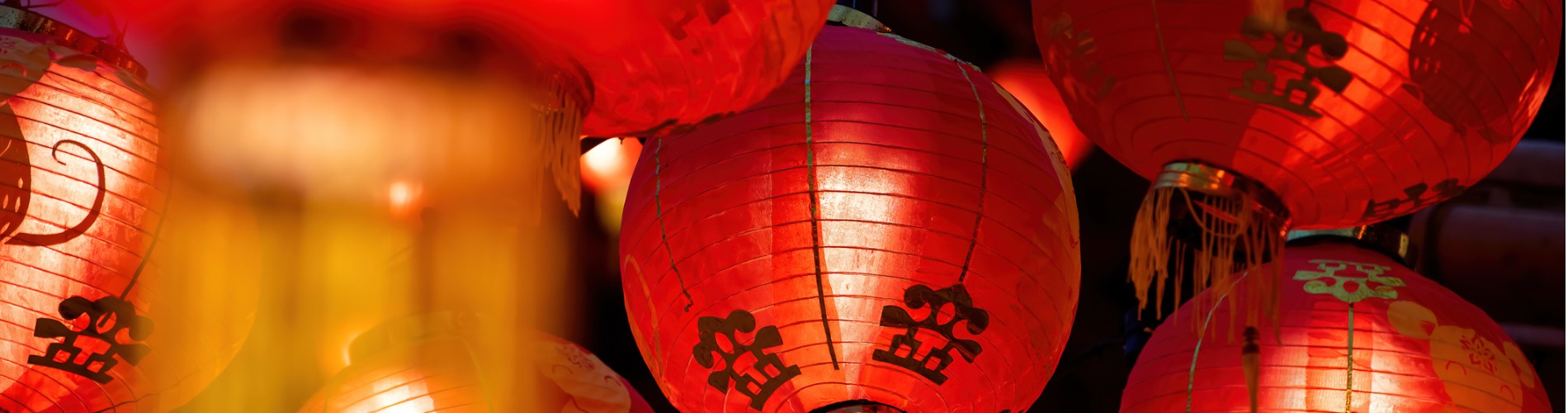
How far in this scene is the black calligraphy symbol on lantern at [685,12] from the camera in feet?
3.20

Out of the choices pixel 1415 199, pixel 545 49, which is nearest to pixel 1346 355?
pixel 1415 199

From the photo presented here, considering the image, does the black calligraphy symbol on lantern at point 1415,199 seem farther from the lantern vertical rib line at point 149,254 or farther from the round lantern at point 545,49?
the lantern vertical rib line at point 149,254

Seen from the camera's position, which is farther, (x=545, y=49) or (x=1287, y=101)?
(x=1287, y=101)

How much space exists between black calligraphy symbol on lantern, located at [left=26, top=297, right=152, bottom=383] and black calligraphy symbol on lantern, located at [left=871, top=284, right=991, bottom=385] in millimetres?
616

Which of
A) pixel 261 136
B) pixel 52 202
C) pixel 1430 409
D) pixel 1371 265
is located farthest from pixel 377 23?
pixel 1371 265

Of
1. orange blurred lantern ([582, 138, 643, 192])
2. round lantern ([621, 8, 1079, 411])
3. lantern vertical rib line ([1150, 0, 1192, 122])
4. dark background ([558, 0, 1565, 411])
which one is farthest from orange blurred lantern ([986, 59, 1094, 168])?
lantern vertical rib line ([1150, 0, 1192, 122])

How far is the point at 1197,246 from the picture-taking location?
1.47 m

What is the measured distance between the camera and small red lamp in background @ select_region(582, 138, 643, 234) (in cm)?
277

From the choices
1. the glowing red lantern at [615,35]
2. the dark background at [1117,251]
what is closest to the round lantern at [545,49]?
the glowing red lantern at [615,35]

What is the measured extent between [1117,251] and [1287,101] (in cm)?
188

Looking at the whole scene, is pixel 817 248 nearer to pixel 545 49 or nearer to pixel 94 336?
pixel 545 49

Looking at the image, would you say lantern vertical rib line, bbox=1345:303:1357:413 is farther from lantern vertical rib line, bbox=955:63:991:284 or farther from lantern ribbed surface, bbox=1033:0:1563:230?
lantern vertical rib line, bbox=955:63:991:284

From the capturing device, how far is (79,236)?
129cm

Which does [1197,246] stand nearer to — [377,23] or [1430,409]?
[1430,409]
